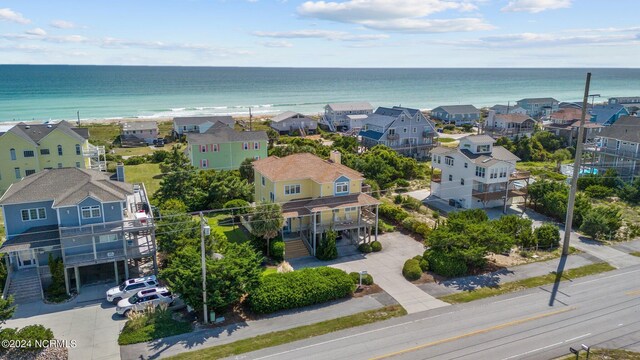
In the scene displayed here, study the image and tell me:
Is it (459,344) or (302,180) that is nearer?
(459,344)

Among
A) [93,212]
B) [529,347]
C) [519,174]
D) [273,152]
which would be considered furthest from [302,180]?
[273,152]

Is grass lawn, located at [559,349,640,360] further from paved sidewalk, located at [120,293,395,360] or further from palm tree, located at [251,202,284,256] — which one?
palm tree, located at [251,202,284,256]

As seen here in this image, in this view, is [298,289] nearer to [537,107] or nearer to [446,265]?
[446,265]

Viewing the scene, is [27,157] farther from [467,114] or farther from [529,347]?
[467,114]

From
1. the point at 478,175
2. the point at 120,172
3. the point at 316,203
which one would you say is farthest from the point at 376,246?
the point at 120,172

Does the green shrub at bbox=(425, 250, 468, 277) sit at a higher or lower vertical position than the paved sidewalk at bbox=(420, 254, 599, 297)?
higher

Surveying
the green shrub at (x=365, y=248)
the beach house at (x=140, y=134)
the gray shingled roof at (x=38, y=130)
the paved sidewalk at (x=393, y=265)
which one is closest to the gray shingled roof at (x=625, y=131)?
the paved sidewalk at (x=393, y=265)

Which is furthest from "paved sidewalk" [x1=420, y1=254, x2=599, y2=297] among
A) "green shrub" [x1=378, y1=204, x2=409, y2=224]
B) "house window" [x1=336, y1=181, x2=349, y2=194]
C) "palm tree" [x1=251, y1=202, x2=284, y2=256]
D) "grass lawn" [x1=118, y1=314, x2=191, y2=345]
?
"grass lawn" [x1=118, y1=314, x2=191, y2=345]
